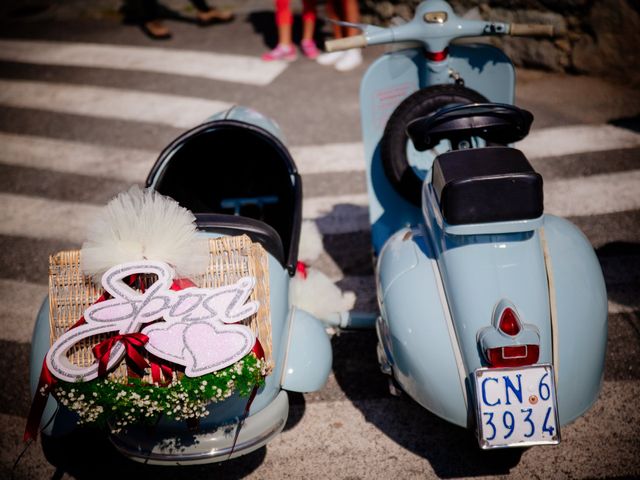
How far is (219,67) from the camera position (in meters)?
6.96

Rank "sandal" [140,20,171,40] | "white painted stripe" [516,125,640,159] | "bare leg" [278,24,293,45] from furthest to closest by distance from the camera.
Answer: "sandal" [140,20,171,40] → "bare leg" [278,24,293,45] → "white painted stripe" [516,125,640,159]

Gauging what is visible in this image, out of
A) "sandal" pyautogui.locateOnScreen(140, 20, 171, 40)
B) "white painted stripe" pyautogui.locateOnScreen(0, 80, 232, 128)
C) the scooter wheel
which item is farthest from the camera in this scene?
"sandal" pyautogui.locateOnScreen(140, 20, 171, 40)

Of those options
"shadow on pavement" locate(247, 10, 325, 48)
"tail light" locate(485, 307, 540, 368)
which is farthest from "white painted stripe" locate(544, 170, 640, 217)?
"shadow on pavement" locate(247, 10, 325, 48)

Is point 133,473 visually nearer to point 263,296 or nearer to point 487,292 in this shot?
point 263,296

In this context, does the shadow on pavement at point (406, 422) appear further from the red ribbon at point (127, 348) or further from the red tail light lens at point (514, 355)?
the red ribbon at point (127, 348)

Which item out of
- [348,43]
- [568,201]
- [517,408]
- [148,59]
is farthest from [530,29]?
[148,59]

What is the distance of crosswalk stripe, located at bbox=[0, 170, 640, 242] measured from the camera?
→ 4.27 meters

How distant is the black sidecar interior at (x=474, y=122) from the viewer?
2.77 metres

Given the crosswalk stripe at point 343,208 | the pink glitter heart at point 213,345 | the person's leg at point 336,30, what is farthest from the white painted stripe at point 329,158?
the pink glitter heart at point 213,345

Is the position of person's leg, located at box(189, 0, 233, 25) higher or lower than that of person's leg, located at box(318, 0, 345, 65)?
lower

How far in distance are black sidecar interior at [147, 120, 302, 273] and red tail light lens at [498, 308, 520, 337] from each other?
3.55 ft

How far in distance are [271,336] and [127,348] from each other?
0.59m

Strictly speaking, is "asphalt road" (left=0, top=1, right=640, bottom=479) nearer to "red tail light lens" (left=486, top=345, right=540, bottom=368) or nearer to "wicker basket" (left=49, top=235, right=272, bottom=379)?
"red tail light lens" (left=486, top=345, right=540, bottom=368)

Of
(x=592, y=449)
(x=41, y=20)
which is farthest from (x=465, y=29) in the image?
(x=41, y=20)
